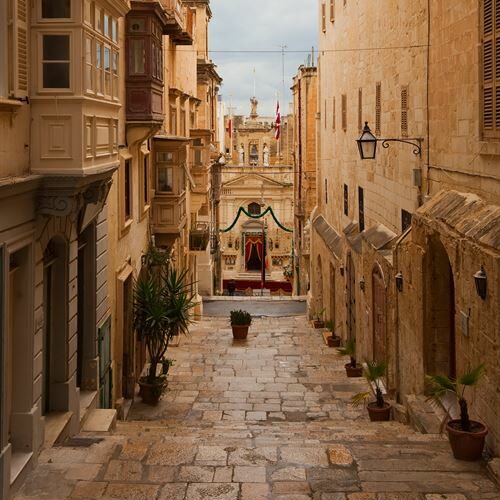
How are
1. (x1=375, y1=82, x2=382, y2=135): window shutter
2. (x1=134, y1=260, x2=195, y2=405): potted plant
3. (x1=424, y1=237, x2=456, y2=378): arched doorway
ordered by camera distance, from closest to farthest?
(x1=424, y1=237, x2=456, y2=378): arched doorway < (x1=134, y1=260, x2=195, y2=405): potted plant < (x1=375, y1=82, x2=382, y2=135): window shutter

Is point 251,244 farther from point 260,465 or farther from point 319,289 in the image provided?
point 260,465

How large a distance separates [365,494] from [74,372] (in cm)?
472

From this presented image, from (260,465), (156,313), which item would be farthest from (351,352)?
(260,465)

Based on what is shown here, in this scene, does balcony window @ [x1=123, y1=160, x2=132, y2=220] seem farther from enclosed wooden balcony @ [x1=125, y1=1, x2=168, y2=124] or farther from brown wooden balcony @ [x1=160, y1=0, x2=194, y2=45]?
brown wooden balcony @ [x1=160, y1=0, x2=194, y2=45]

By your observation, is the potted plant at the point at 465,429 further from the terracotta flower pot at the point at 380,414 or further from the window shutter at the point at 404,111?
the window shutter at the point at 404,111

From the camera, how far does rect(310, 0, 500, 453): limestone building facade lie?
8.88 metres

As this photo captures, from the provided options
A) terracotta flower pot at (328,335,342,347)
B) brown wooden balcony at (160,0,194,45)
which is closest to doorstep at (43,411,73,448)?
brown wooden balcony at (160,0,194,45)

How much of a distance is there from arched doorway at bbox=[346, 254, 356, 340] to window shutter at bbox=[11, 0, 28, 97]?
1213 centimetres

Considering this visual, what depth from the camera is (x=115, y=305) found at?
44.5 ft

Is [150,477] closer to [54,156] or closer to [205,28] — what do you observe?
[54,156]

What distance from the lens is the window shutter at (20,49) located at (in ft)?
25.1

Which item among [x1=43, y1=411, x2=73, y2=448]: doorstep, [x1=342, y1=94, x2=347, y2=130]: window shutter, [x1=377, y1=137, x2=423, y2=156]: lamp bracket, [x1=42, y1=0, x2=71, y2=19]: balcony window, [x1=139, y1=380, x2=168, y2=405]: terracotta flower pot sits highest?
[x1=342, y1=94, x2=347, y2=130]: window shutter

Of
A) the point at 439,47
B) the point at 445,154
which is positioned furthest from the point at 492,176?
the point at 439,47

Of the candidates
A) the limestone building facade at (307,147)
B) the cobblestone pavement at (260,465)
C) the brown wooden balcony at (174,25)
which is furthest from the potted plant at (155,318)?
the limestone building facade at (307,147)
